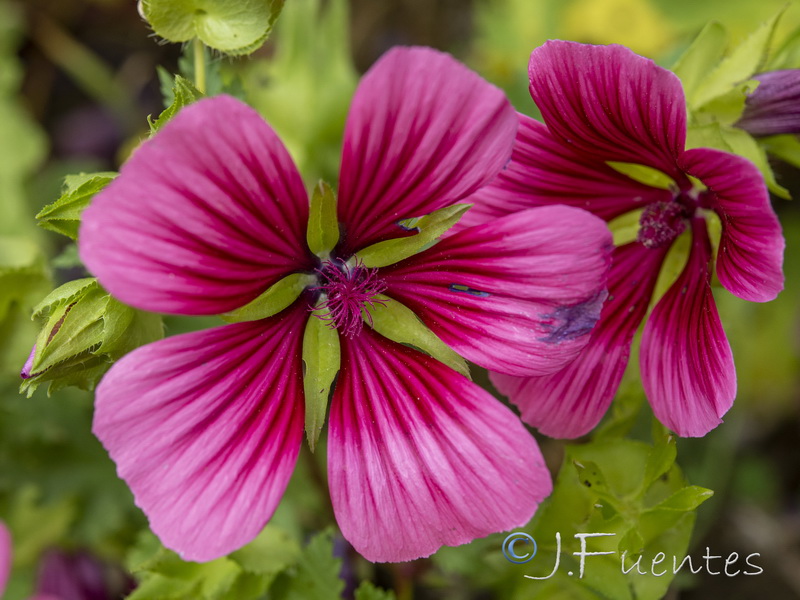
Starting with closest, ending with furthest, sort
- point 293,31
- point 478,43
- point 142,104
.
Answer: point 293,31 → point 478,43 → point 142,104

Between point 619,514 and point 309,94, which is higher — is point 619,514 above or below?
below

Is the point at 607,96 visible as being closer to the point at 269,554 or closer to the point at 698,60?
the point at 698,60

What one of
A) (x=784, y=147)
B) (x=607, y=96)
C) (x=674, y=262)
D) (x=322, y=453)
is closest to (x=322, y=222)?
(x=607, y=96)

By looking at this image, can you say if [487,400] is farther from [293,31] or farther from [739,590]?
[739,590]

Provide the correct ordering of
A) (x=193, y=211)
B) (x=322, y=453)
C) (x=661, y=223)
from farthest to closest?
(x=322, y=453), (x=661, y=223), (x=193, y=211)

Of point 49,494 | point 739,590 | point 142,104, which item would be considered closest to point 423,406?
point 49,494

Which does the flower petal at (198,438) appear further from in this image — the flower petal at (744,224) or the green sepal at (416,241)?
the flower petal at (744,224)
